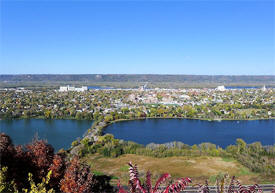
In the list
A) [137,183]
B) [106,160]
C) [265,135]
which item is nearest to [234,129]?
[265,135]

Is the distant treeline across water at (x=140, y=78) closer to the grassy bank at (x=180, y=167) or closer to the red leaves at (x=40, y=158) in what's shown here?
the grassy bank at (x=180, y=167)

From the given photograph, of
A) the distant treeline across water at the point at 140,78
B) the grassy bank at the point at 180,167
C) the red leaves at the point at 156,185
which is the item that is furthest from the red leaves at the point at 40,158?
the distant treeline across water at the point at 140,78

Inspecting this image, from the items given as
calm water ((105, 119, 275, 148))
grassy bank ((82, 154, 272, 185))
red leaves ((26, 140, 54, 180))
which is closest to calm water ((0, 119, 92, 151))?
calm water ((105, 119, 275, 148))

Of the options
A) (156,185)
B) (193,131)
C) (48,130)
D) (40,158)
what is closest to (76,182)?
(40,158)

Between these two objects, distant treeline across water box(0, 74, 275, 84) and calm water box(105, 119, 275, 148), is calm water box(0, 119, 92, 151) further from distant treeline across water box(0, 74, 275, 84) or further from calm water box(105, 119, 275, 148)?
distant treeline across water box(0, 74, 275, 84)

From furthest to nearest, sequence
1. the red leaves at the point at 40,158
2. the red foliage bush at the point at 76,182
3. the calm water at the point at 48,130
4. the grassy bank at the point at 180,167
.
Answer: the calm water at the point at 48,130 < the grassy bank at the point at 180,167 < the red leaves at the point at 40,158 < the red foliage bush at the point at 76,182

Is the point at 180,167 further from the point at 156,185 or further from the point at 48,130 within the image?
the point at 48,130
